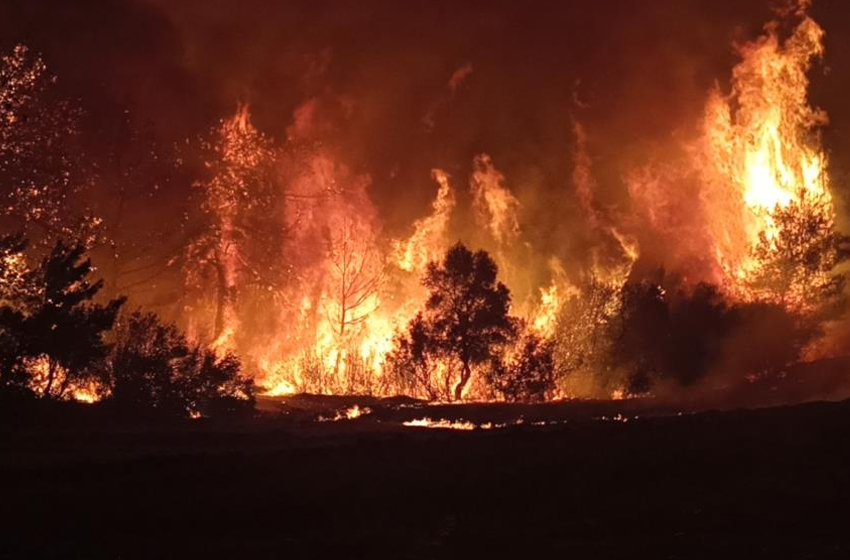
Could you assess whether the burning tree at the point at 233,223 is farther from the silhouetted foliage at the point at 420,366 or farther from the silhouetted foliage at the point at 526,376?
the silhouetted foliage at the point at 526,376

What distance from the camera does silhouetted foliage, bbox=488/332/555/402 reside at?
28891 mm

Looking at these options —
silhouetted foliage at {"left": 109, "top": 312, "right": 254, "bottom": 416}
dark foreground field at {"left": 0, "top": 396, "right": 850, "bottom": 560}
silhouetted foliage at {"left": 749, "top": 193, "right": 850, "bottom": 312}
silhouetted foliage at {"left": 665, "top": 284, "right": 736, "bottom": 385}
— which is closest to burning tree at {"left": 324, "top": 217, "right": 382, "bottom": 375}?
silhouetted foliage at {"left": 665, "top": 284, "right": 736, "bottom": 385}

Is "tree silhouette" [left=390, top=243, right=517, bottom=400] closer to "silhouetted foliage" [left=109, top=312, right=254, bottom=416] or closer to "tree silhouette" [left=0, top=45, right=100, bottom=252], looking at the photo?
"silhouetted foliage" [left=109, top=312, right=254, bottom=416]

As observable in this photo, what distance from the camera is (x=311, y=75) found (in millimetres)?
41656

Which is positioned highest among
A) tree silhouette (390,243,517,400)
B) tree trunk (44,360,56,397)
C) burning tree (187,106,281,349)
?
burning tree (187,106,281,349)

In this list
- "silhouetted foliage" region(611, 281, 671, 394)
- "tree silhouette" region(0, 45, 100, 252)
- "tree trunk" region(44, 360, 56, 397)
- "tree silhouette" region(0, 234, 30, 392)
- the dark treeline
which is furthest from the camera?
"silhouetted foliage" region(611, 281, 671, 394)

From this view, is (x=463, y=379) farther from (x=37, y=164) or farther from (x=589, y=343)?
(x=37, y=164)

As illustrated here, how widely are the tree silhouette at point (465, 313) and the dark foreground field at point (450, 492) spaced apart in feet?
35.6

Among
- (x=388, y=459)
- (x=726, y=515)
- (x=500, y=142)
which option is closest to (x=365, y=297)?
(x=500, y=142)

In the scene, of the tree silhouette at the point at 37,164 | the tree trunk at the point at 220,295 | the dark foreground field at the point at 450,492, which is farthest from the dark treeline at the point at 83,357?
the tree trunk at the point at 220,295

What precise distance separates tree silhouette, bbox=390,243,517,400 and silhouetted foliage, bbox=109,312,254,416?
6719 mm

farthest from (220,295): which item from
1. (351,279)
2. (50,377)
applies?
(50,377)

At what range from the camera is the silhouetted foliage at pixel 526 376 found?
2889 cm

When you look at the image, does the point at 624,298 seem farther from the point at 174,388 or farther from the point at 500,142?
the point at 174,388
